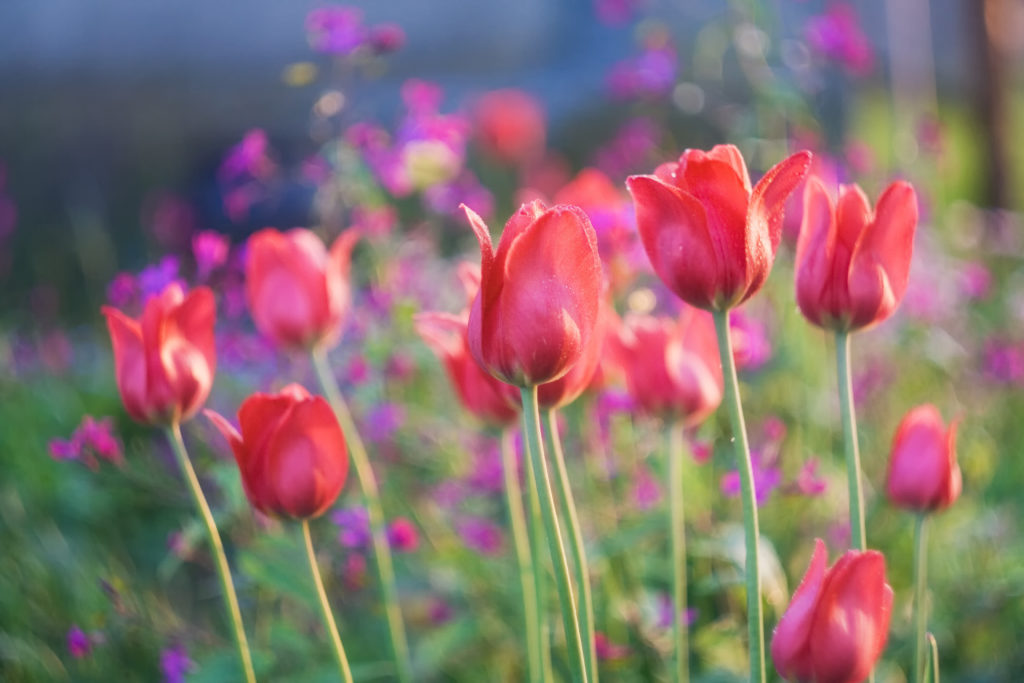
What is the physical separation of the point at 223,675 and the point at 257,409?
52 centimetres

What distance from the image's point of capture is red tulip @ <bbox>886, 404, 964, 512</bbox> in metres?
1.04

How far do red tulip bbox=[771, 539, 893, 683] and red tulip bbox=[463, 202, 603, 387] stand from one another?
0.24m

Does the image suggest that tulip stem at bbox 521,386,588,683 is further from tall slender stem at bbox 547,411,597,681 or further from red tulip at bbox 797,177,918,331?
red tulip at bbox 797,177,918,331

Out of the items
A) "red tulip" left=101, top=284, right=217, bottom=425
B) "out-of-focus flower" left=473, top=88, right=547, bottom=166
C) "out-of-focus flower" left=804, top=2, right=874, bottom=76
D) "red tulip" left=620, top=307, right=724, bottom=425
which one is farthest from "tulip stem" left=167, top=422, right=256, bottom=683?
"out-of-focus flower" left=473, top=88, right=547, bottom=166

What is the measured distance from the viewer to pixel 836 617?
776 millimetres

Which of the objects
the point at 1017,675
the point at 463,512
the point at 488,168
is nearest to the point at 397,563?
the point at 463,512

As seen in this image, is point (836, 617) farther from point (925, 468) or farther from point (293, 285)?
point (293, 285)

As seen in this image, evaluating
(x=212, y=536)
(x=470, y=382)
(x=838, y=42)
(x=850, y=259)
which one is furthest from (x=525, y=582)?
(x=838, y=42)

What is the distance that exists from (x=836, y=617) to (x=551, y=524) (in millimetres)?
224

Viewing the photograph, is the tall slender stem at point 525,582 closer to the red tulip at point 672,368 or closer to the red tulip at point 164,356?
the red tulip at point 672,368

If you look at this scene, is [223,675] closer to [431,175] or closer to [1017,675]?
[431,175]

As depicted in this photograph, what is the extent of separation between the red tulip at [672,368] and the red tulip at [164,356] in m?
0.43

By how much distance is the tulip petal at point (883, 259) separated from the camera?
34.2 inches

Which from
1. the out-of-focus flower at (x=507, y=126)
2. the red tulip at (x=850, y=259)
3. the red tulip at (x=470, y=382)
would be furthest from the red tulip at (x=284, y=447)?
the out-of-focus flower at (x=507, y=126)
